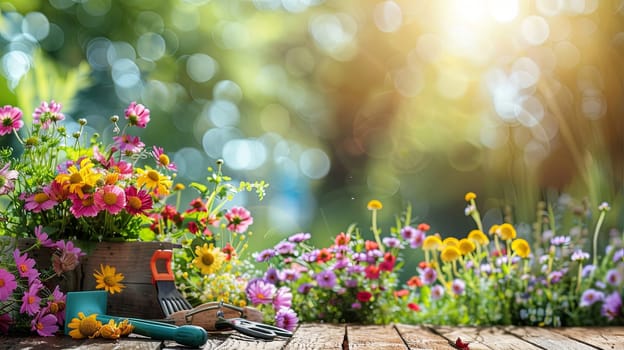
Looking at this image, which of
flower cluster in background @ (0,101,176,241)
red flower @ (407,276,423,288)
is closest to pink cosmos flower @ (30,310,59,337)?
flower cluster in background @ (0,101,176,241)

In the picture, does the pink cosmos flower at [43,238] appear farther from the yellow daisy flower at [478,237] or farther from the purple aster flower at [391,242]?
the yellow daisy flower at [478,237]

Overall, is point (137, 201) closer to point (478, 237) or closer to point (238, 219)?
point (238, 219)

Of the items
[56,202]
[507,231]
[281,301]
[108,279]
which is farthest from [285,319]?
[507,231]

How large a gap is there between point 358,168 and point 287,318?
369 cm

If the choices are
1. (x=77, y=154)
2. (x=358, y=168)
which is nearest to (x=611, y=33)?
(x=358, y=168)

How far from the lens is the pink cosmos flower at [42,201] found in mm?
1707

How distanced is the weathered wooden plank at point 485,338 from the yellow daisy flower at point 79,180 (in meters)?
1.09

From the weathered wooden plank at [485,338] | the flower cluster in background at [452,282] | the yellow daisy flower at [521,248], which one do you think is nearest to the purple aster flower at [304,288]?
the flower cluster in background at [452,282]

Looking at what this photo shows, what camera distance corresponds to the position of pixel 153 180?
6.21 ft

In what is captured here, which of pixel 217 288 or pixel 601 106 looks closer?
pixel 217 288

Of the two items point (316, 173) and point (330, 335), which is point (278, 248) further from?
point (316, 173)

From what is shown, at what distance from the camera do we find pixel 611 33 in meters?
4.34

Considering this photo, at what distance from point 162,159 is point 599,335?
1480 millimetres

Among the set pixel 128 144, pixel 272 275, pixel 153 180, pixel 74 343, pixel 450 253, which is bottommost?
pixel 74 343
